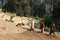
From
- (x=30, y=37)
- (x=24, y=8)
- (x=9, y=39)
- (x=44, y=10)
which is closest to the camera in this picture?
(x=9, y=39)

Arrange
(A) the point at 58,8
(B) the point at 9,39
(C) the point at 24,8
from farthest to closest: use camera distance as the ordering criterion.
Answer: (C) the point at 24,8 < (A) the point at 58,8 < (B) the point at 9,39

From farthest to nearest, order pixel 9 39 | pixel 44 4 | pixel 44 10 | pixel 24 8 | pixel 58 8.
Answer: pixel 44 4 → pixel 44 10 → pixel 24 8 → pixel 58 8 → pixel 9 39

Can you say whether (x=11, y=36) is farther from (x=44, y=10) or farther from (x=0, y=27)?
(x=44, y=10)

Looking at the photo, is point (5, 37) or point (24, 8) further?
point (24, 8)

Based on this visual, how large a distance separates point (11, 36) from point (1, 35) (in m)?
0.80

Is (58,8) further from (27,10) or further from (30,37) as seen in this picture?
(30,37)

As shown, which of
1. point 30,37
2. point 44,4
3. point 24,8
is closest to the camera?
point 30,37

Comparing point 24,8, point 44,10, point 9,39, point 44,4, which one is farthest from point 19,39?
point 44,4

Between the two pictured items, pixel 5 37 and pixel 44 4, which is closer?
pixel 5 37

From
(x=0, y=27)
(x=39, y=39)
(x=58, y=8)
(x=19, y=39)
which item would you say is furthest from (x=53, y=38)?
(x=58, y=8)

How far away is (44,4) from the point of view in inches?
3327

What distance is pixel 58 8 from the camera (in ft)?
180

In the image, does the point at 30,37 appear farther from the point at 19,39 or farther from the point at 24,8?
the point at 24,8

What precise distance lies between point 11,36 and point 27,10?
4818 cm
